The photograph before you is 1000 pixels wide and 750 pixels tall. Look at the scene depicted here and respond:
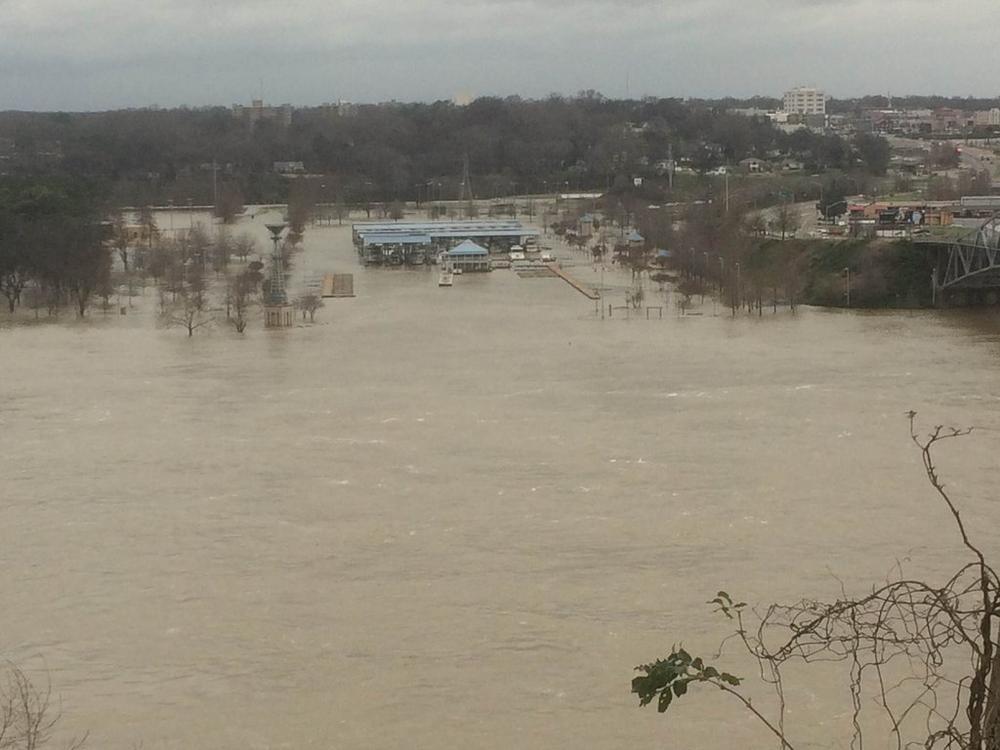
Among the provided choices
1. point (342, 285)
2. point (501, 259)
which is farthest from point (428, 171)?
point (342, 285)

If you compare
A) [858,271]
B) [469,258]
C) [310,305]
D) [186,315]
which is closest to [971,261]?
[858,271]

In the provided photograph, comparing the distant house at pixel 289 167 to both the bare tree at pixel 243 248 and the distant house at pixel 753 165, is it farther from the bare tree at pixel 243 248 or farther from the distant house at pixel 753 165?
the bare tree at pixel 243 248

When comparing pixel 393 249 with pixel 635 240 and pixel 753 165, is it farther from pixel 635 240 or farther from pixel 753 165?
pixel 753 165

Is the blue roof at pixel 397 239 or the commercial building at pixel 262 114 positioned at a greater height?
the commercial building at pixel 262 114

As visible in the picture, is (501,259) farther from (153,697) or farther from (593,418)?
(153,697)

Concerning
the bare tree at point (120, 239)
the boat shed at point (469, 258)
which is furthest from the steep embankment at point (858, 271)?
the bare tree at point (120, 239)
